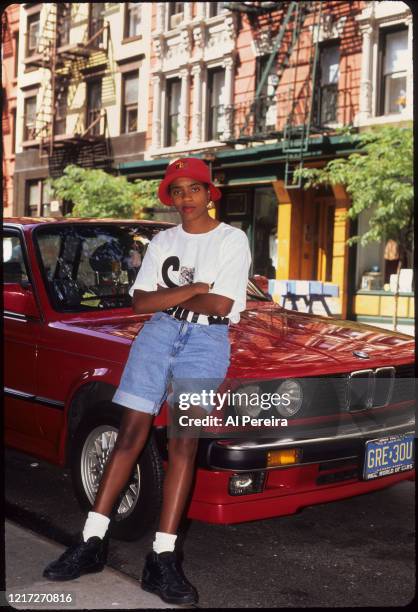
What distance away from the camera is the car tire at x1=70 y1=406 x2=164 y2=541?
4.06 meters

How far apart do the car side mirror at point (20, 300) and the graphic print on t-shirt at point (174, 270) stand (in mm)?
1426

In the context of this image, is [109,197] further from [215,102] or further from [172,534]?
[172,534]

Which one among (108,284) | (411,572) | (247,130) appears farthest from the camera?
(247,130)

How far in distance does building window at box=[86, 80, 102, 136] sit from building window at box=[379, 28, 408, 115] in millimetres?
10832

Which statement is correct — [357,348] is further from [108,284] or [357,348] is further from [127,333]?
[108,284]

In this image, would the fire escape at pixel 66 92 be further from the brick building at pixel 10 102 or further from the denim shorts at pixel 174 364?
the denim shorts at pixel 174 364

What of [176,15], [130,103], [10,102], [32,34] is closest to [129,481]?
[176,15]

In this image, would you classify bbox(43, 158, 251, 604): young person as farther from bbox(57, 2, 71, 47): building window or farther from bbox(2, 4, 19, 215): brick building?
bbox(2, 4, 19, 215): brick building

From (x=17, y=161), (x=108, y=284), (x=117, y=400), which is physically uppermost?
(x=17, y=161)

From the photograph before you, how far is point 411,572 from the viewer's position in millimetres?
4070

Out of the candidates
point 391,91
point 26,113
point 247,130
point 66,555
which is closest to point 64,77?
point 26,113

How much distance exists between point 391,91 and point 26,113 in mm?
15793

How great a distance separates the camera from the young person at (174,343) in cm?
366

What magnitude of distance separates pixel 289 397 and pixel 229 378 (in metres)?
0.33
